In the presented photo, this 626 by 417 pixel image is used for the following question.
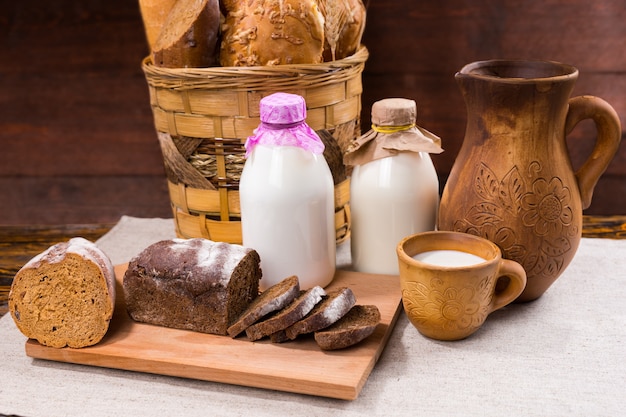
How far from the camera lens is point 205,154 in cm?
130

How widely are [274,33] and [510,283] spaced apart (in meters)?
0.58

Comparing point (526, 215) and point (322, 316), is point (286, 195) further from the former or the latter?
point (526, 215)

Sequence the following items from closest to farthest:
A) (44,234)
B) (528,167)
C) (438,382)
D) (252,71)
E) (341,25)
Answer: (438,382) < (528,167) < (252,71) < (341,25) < (44,234)

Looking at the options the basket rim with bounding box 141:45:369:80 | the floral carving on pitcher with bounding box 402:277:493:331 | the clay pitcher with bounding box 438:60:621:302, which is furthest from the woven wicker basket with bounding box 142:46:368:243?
the floral carving on pitcher with bounding box 402:277:493:331

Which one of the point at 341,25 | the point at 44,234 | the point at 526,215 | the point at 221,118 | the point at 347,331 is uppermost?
the point at 341,25

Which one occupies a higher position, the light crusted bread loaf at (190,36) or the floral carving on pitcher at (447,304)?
the light crusted bread loaf at (190,36)

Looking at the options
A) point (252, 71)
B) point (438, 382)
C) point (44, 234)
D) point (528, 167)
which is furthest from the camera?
point (44, 234)

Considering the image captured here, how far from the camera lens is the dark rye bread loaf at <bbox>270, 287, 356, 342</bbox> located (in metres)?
1.01

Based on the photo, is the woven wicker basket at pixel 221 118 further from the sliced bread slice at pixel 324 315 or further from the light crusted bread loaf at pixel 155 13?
the sliced bread slice at pixel 324 315

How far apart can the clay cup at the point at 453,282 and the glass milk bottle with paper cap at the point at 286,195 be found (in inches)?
6.8

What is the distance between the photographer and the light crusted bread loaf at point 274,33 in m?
1.20

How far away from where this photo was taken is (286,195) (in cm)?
113

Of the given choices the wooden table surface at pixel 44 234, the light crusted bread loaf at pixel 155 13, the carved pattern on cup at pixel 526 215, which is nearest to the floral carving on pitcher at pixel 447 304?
the carved pattern on cup at pixel 526 215

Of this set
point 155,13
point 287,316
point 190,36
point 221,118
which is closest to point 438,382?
point 287,316
